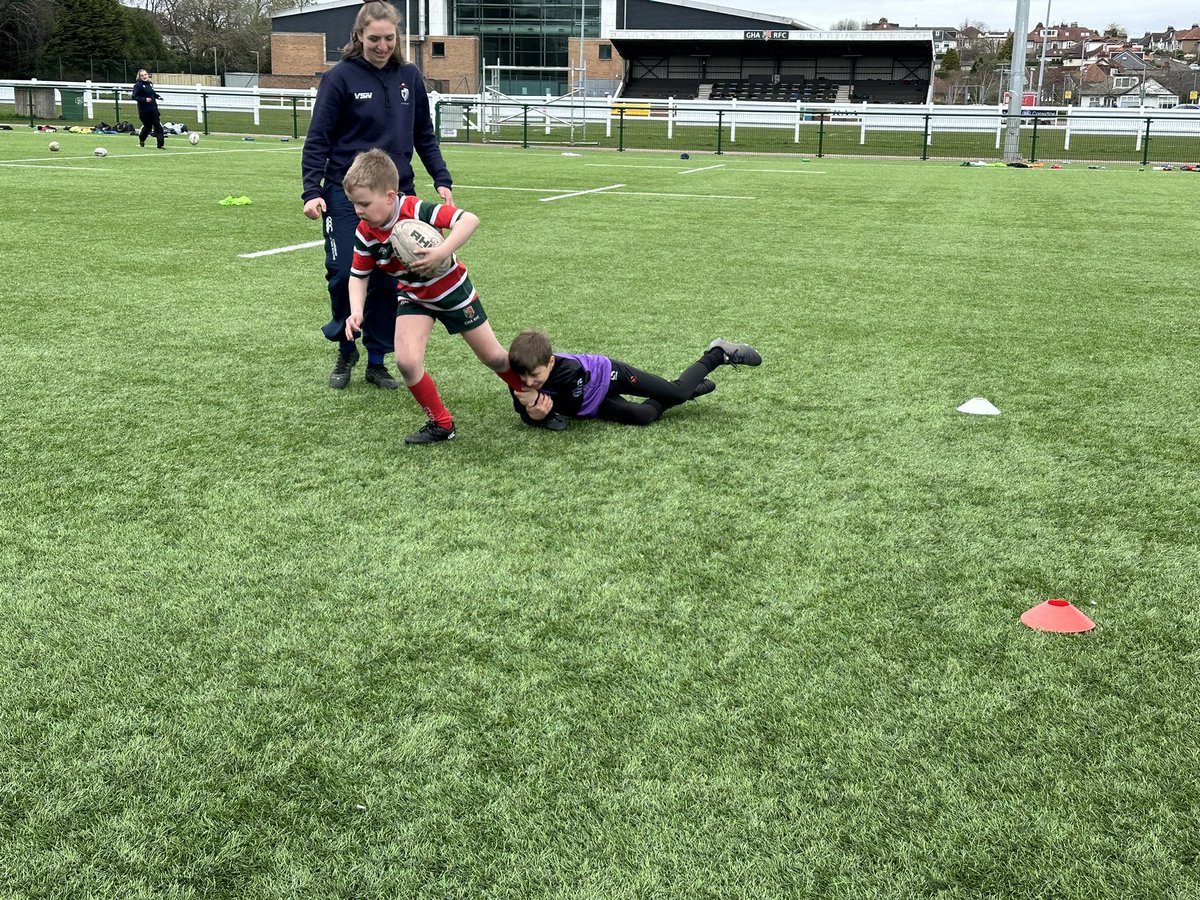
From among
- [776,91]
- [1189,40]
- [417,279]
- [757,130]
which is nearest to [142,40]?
[776,91]

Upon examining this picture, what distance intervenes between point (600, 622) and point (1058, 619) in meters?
1.27

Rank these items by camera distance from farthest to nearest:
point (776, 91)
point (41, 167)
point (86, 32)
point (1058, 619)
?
point (86, 32)
point (776, 91)
point (41, 167)
point (1058, 619)

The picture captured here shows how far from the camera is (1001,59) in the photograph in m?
106

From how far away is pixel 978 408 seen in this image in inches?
197

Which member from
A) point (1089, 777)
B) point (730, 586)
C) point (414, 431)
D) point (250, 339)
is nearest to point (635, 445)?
point (414, 431)

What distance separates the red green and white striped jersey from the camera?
4.41 metres

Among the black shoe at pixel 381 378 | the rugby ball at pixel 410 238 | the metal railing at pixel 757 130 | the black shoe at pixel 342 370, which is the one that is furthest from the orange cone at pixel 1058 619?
the metal railing at pixel 757 130

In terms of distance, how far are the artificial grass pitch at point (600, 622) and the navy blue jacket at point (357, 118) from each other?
1085 millimetres

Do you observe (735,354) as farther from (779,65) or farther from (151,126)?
(779,65)

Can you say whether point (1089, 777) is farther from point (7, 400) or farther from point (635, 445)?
point (7, 400)

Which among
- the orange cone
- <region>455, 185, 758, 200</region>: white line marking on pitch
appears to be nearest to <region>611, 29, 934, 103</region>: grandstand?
<region>455, 185, 758, 200</region>: white line marking on pitch

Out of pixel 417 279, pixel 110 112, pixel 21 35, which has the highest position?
pixel 21 35

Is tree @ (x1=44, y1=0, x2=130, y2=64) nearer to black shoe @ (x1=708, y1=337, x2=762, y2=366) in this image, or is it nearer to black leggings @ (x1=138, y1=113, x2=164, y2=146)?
black leggings @ (x1=138, y1=113, x2=164, y2=146)

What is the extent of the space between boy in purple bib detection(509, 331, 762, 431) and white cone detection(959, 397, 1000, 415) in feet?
4.05
